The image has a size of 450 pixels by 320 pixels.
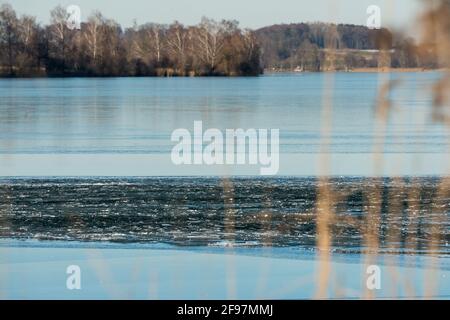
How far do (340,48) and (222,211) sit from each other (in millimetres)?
3469

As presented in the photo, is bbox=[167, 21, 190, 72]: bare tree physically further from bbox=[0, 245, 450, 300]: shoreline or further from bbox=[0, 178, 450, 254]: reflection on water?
bbox=[0, 245, 450, 300]: shoreline

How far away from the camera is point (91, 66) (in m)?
53.4

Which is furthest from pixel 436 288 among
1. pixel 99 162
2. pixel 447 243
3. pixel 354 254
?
pixel 99 162

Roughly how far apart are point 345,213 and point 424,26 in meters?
7.48

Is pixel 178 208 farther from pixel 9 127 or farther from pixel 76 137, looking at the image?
pixel 9 127

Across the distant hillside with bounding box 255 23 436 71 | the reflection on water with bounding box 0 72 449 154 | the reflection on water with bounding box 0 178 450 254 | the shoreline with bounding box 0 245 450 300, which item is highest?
the distant hillside with bounding box 255 23 436 71

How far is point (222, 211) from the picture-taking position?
9.11m

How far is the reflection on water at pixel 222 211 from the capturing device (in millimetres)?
7625

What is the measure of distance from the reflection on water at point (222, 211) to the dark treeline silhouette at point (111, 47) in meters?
25.6

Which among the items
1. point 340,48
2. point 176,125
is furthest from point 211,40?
point 340,48

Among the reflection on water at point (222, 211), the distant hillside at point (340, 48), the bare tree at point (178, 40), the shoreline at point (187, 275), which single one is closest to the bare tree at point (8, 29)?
the bare tree at point (178, 40)

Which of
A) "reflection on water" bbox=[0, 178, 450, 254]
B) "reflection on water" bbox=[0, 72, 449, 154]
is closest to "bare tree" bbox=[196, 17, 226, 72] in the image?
"reflection on water" bbox=[0, 72, 449, 154]

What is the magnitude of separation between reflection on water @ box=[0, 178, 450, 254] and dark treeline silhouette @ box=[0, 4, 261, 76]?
25555 mm

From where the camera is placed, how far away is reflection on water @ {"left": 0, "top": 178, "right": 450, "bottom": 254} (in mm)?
7625
